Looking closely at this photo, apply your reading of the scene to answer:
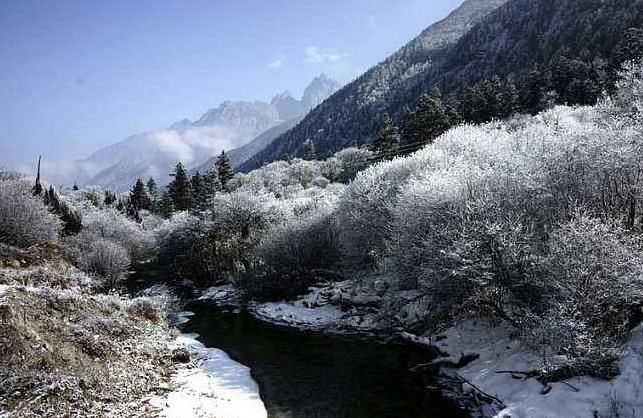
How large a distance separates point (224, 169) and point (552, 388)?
327 feet

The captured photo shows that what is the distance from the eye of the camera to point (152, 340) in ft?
93.1

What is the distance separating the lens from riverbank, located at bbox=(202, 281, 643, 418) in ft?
62.6

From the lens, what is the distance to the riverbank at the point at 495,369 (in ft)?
62.6

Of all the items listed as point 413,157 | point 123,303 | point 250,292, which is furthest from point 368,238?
point 123,303

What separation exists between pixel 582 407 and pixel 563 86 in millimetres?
72022

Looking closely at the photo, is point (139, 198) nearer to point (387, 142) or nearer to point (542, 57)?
point (387, 142)

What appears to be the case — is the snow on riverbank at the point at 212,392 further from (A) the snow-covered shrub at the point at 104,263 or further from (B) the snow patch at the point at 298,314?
(A) the snow-covered shrub at the point at 104,263

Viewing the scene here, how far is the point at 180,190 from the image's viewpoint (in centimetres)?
10481

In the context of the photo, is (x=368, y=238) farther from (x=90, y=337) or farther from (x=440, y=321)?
(x=90, y=337)

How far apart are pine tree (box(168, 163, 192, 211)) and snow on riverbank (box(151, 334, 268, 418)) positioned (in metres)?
75.1

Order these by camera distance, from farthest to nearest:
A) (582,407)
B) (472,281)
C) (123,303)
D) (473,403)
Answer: (123,303) → (472,281) → (473,403) → (582,407)

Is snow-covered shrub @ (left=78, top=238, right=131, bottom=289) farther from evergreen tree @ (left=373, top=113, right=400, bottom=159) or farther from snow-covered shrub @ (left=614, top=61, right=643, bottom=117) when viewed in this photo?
snow-covered shrub @ (left=614, top=61, right=643, bottom=117)

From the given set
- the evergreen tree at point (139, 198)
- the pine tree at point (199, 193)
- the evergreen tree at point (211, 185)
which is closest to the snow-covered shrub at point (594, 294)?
the pine tree at point (199, 193)

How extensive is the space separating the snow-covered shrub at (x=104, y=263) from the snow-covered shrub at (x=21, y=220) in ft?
15.0
